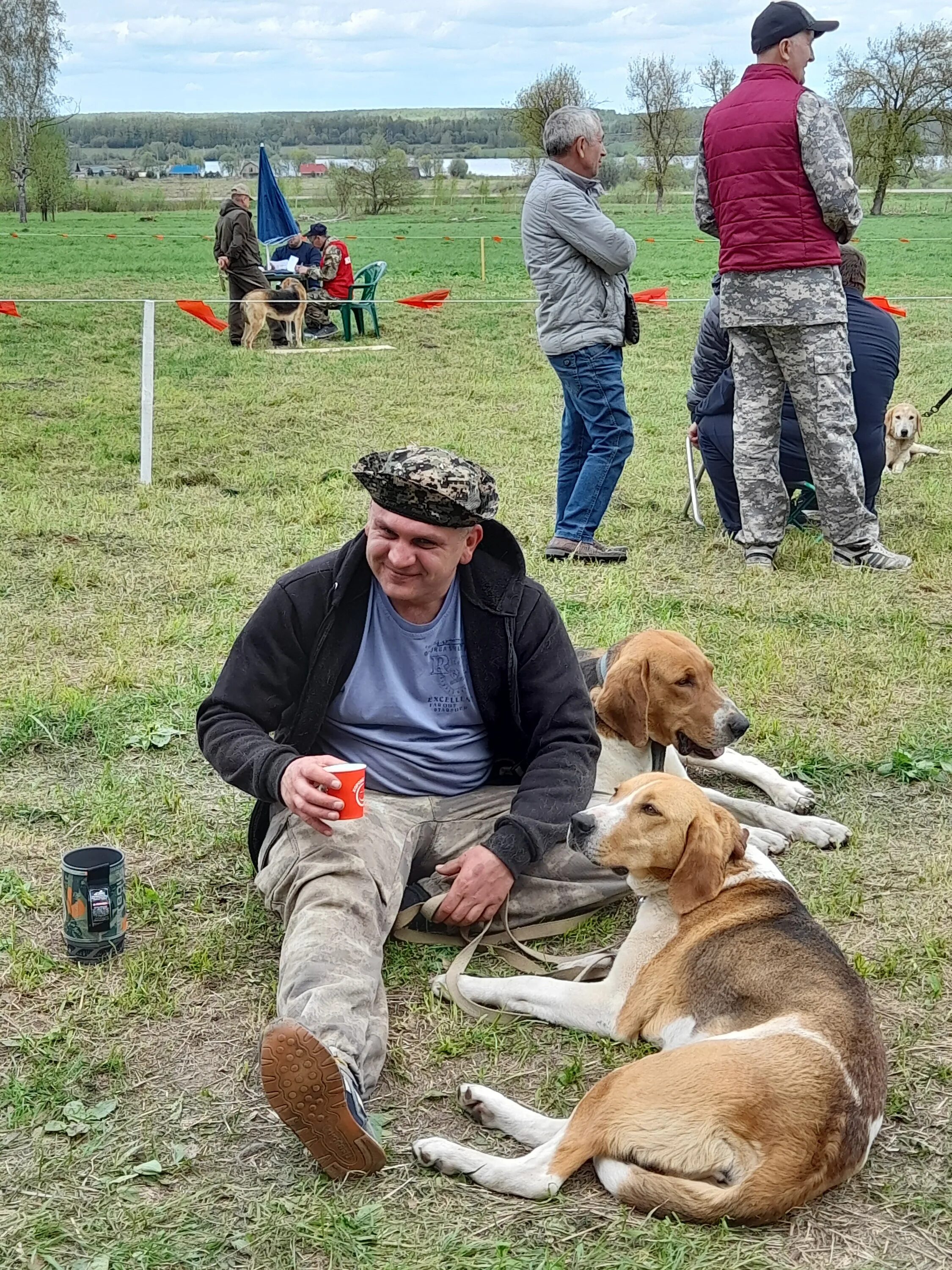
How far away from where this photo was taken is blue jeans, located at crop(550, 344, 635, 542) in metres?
7.72

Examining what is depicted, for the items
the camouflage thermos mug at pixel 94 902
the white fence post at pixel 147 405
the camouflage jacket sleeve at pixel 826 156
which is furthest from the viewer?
the white fence post at pixel 147 405

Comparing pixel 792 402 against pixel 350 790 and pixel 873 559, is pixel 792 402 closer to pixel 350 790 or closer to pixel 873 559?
pixel 873 559

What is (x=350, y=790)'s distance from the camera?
3.28 m

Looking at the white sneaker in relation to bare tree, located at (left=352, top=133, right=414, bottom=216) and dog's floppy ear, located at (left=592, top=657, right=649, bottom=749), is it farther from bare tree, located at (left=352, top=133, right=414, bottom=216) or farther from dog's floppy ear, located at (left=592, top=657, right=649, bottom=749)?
bare tree, located at (left=352, top=133, right=414, bottom=216)

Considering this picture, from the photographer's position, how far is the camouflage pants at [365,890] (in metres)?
3.08

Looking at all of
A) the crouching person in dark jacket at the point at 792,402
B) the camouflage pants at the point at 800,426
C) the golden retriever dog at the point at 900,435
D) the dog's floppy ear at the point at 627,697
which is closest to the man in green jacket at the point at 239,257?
the golden retriever dog at the point at 900,435

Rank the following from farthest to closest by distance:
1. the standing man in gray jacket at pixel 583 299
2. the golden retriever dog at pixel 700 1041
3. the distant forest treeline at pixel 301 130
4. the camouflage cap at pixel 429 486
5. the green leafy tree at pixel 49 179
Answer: the distant forest treeline at pixel 301 130 < the green leafy tree at pixel 49 179 < the standing man in gray jacket at pixel 583 299 < the camouflage cap at pixel 429 486 < the golden retriever dog at pixel 700 1041

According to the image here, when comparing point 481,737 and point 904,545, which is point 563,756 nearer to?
point 481,737

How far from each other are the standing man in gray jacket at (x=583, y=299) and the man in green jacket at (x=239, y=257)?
371 inches

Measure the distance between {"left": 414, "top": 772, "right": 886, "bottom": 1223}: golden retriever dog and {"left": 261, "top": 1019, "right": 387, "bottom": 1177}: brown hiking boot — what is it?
0.18 metres

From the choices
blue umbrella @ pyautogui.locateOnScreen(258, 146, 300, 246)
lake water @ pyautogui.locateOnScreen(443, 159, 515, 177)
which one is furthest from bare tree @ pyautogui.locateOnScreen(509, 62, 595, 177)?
blue umbrella @ pyautogui.locateOnScreen(258, 146, 300, 246)

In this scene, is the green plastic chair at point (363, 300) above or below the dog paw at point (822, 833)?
above

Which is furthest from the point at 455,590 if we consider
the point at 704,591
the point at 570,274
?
the point at 570,274

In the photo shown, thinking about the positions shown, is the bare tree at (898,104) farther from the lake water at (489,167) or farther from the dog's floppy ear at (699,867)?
the dog's floppy ear at (699,867)
